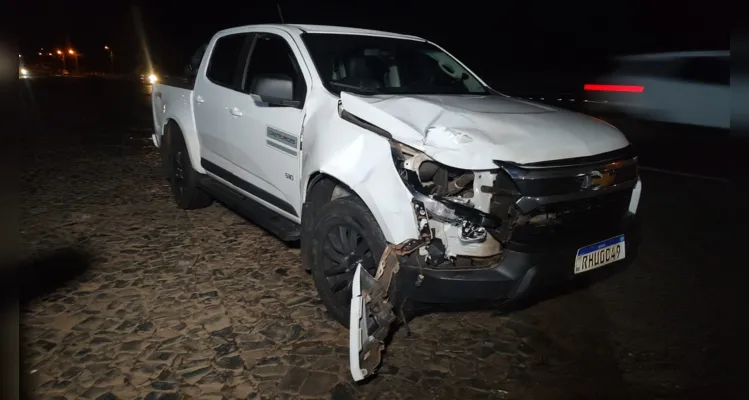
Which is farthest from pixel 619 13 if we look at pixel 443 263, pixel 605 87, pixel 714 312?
pixel 443 263

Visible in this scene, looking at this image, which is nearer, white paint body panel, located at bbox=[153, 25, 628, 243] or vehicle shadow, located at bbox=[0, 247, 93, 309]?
white paint body panel, located at bbox=[153, 25, 628, 243]

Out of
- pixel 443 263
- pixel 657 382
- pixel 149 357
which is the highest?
pixel 443 263

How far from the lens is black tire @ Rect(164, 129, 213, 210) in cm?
550

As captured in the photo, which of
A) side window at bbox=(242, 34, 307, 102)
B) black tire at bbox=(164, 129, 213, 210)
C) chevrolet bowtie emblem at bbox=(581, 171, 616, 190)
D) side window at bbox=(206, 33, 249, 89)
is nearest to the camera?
chevrolet bowtie emblem at bbox=(581, 171, 616, 190)

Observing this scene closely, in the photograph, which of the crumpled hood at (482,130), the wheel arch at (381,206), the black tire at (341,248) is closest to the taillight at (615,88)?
the crumpled hood at (482,130)

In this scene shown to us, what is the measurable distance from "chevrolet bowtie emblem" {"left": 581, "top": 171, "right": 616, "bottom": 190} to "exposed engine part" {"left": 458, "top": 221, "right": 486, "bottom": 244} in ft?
2.07

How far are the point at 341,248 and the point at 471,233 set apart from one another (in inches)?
32.4

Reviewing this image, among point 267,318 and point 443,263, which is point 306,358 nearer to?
point 267,318

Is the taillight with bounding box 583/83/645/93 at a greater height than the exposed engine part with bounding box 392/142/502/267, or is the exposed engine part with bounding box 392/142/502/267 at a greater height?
the taillight with bounding box 583/83/645/93

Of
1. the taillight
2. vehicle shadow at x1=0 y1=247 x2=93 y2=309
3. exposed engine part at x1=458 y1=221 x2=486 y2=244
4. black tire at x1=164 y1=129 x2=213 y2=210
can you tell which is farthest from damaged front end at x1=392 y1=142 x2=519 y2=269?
the taillight

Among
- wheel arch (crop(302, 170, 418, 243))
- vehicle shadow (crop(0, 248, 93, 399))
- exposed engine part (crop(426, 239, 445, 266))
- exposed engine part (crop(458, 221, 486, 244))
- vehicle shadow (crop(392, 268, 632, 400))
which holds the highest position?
wheel arch (crop(302, 170, 418, 243))

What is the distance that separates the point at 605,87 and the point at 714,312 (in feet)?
18.3

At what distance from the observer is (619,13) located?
21.6m

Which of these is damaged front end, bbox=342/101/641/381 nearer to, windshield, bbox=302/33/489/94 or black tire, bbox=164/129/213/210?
windshield, bbox=302/33/489/94
